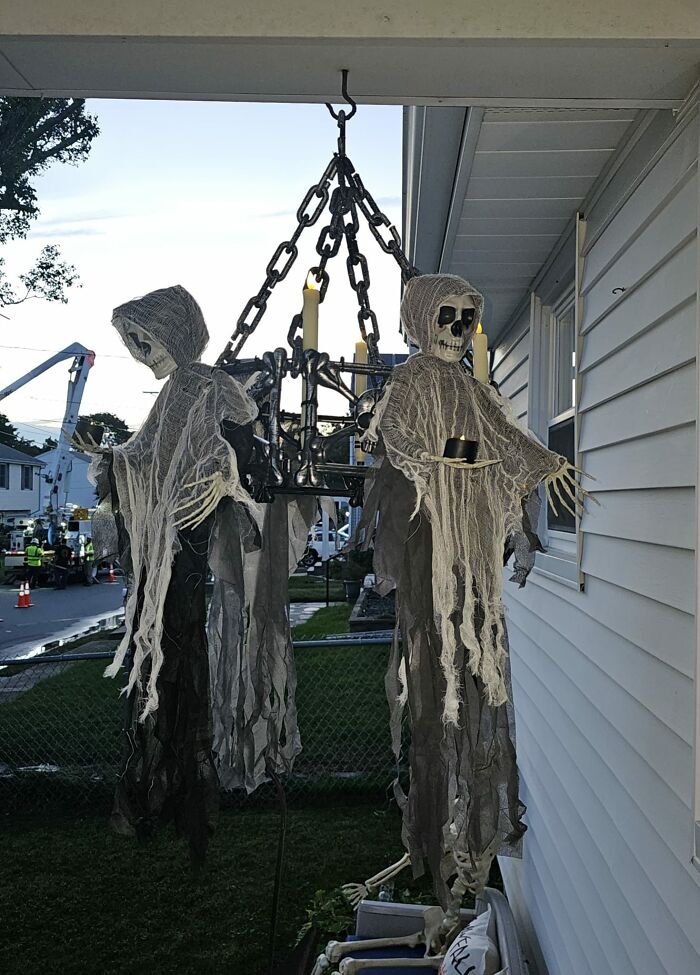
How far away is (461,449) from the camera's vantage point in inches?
44.1

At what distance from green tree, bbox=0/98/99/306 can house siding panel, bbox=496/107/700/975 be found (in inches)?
194

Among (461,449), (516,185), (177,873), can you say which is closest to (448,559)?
(461,449)

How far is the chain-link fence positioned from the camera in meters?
4.61

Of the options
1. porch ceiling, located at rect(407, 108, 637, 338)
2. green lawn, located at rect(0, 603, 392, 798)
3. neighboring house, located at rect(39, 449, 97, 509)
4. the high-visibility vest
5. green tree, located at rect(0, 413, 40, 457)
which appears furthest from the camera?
green tree, located at rect(0, 413, 40, 457)

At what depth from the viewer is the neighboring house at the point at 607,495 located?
1.37 m

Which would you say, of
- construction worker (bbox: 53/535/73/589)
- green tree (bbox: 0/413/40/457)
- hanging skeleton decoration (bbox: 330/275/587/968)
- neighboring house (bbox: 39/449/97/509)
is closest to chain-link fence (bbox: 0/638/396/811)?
hanging skeleton decoration (bbox: 330/275/587/968)

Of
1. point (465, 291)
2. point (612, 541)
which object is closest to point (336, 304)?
point (465, 291)

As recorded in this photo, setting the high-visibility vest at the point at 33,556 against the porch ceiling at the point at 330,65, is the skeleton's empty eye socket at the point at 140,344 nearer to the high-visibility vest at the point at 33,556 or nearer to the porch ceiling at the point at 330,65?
the porch ceiling at the point at 330,65

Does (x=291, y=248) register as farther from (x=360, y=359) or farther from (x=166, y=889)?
(x=166, y=889)

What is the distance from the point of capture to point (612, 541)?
1.90m

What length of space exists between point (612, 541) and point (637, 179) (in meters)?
0.79

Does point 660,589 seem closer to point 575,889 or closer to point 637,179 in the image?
point 637,179

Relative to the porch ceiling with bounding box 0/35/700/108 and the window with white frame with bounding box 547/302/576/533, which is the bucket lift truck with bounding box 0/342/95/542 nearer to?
the window with white frame with bounding box 547/302/576/533

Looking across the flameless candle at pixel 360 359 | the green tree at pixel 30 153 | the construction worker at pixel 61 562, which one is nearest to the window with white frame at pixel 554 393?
the flameless candle at pixel 360 359
